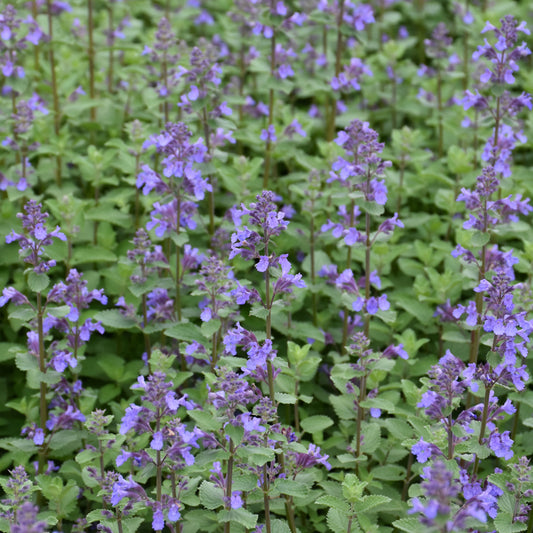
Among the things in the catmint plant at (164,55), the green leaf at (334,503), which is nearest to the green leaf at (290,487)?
the green leaf at (334,503)

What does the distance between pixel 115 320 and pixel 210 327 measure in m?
0.94

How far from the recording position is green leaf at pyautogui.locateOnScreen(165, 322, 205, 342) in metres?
5.32

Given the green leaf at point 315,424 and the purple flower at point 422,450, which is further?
the green leaf at point 315,424

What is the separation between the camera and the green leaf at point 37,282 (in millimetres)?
4820

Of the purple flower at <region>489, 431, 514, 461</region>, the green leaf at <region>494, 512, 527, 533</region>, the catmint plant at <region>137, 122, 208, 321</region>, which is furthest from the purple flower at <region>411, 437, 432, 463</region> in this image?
the catmint plant at <region>137, 122, 208, 321</region>

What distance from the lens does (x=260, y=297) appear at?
4.66 m

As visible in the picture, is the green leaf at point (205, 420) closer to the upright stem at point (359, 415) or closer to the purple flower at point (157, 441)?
the purple flower at point (157, 441)

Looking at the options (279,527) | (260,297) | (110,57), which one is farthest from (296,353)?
(110,57)

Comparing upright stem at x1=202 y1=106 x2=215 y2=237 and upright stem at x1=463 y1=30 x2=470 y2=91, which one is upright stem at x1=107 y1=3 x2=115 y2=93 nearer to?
upright stem at x1=202 y1=106 x2=215 y2=237

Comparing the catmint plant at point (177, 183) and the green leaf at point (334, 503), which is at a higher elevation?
the catmint plant at point (177, 183)

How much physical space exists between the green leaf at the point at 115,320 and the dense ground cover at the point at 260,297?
17 millimetres

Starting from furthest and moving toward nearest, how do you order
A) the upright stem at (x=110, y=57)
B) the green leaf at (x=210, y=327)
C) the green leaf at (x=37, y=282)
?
the upright stem at (x=110, y=57)
the green leaf at (x=210, y=327)
the green leaf at (x=37, y=282)

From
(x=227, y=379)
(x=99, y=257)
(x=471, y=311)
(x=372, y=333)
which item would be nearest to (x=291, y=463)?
(x=227, y=379)

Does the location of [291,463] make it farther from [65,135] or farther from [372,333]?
[65,135]
